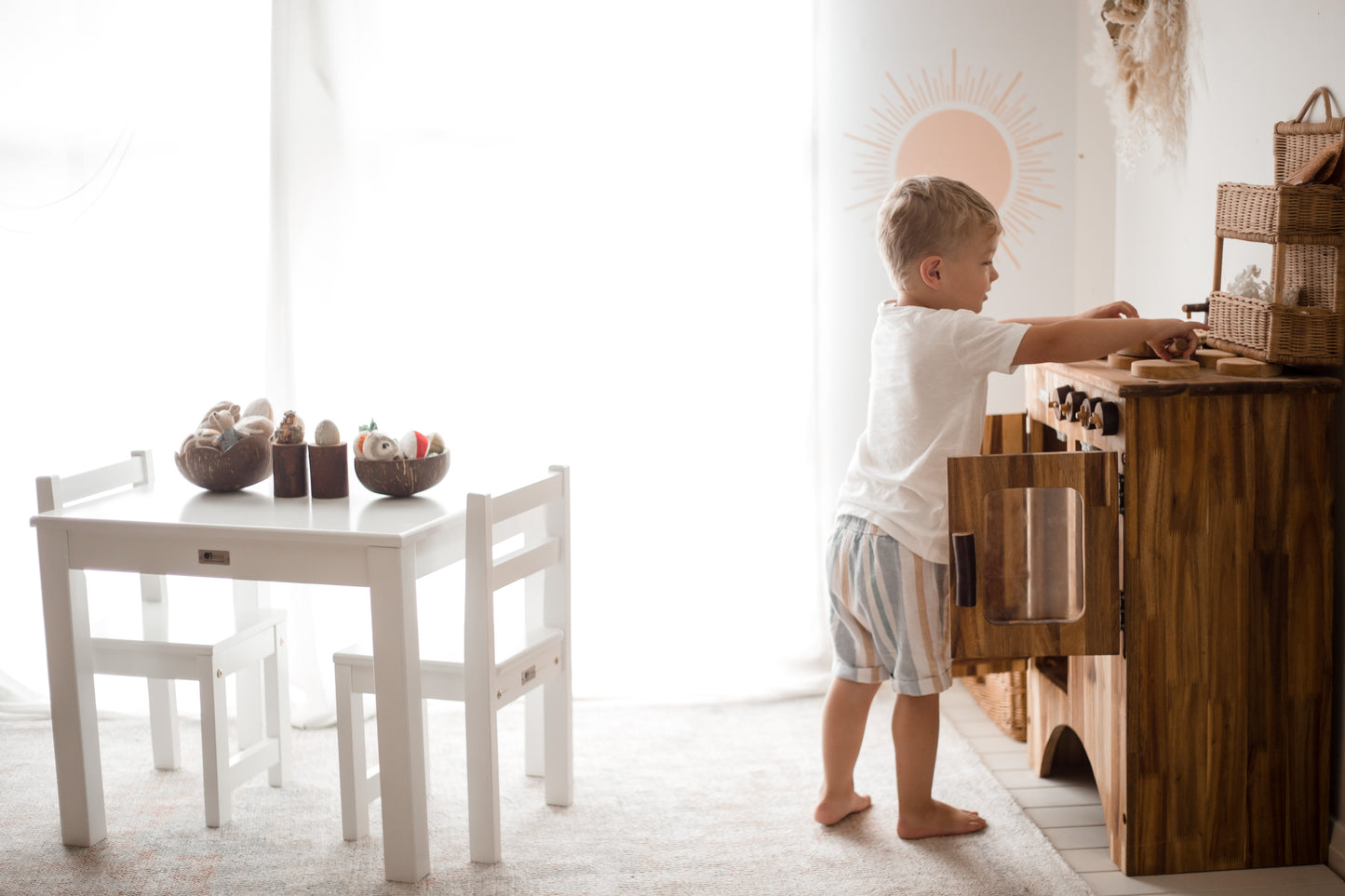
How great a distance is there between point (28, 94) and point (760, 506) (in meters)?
2.04

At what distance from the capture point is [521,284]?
2969 mm

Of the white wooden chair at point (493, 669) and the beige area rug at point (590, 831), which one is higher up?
the white wooden chair at point (493, 669)

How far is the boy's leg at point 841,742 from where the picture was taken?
217 centimetres

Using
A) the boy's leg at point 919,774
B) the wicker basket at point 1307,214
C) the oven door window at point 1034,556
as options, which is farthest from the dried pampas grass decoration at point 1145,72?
the boy's leg at point 919,774

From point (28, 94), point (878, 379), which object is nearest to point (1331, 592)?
point (878, 379)

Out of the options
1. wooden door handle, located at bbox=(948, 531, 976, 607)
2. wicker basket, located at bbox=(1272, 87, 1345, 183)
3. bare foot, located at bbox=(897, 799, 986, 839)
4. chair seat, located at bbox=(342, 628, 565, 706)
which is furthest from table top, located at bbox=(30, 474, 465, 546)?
wicker basket, located at bbox=(1272, 87, 1345, 183)

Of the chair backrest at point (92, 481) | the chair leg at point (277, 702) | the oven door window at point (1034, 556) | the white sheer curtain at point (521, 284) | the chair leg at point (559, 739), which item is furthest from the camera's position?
the white sheer curtain at point (521, 284)

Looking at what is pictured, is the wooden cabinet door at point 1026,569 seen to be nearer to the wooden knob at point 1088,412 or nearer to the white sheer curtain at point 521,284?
the wooden knob at point 1088,412

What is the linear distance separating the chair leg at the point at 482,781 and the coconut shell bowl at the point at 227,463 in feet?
2.05

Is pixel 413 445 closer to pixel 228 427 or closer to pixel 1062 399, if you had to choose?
pixel 228 427

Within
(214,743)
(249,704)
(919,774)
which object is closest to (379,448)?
(214,743)

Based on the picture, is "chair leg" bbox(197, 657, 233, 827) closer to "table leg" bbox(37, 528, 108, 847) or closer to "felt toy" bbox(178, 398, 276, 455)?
"table leg" bbox(37, 528, 108, 847)

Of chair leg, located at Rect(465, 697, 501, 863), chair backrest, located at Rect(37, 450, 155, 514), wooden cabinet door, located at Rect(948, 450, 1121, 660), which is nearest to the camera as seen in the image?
wooden cabinet door, located at Rect(948, 450, 1121, 660)

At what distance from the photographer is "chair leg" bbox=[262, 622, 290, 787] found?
2.44 m
